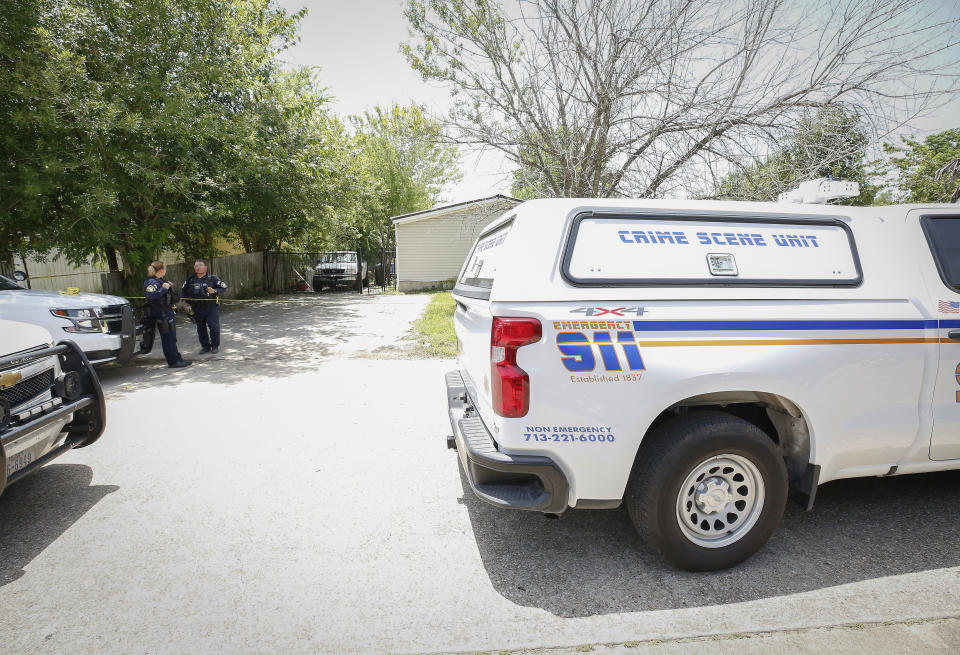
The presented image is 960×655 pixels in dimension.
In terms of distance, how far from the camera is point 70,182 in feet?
30.0

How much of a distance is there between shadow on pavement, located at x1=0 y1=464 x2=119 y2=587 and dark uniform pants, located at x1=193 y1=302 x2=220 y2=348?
4697 mm

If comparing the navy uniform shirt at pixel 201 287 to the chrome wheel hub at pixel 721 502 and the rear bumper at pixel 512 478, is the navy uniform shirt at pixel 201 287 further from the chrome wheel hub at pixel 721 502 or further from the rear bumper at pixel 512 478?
the chrome wheel hub at pixel 721 502

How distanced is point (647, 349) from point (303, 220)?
18.2 m

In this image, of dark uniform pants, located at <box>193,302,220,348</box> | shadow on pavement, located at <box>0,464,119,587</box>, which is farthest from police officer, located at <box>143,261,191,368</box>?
shadow on pavement, located at <box>0,464,119,587</box>

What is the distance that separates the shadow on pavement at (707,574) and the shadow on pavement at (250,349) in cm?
541

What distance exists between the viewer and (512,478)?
2562mm

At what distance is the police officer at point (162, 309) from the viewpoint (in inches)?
288

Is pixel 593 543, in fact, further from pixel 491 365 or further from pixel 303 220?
pixel 303 220

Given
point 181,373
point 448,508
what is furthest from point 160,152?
point 448,508

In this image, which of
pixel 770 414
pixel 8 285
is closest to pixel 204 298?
pixel 8 285

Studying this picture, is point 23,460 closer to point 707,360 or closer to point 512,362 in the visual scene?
point 512,362

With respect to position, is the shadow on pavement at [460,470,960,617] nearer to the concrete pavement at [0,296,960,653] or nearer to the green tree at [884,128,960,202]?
the concrete pavement at [0,296,960,653]

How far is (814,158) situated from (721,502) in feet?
22.1

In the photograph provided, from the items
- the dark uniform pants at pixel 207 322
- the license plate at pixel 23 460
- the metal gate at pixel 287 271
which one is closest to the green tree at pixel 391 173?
the metal gate at pixel 287 271
